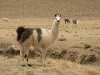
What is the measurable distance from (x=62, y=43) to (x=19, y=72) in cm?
1352

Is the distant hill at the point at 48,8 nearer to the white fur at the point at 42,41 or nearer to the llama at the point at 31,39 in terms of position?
the white fur at the point at 42,41

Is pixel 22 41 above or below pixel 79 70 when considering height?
above

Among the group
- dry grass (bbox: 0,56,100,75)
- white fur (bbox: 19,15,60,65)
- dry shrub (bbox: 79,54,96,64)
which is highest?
white fur (bbox: 19,15,60,65)

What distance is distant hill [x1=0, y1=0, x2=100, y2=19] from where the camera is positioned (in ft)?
336

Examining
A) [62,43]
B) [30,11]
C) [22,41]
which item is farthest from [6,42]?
[30,11]

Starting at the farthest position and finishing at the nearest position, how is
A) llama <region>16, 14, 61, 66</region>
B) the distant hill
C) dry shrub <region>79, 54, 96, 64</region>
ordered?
the distant hill, dry shrub <region>79, 54, 96, 64</region>, llama <region>16, 14, 61, 66</region>

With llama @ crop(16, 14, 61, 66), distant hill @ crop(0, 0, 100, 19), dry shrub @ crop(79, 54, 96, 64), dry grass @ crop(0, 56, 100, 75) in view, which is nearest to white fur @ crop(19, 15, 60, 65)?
llama @ crop(16, 14, 61, 66)

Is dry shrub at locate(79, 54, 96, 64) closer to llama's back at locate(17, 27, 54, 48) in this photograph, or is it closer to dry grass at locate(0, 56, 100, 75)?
llama's back at locate(17, 27, 54, 48)

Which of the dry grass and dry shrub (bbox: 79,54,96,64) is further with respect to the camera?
dry shrub (bbox: 79,54,96,64)

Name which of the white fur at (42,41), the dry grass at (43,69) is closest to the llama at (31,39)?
the white fur at (42,41)

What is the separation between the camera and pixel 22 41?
60.2 feet

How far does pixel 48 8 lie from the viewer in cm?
10925

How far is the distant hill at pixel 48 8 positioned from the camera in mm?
102375

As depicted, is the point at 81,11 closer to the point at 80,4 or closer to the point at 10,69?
the point at 80,4
